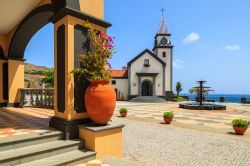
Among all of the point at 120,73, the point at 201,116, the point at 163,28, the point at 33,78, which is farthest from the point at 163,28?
the point at 33,78

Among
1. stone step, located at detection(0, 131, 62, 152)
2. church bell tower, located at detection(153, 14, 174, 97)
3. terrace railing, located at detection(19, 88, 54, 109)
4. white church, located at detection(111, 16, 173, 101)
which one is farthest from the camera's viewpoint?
church bell tower, located at detection(153, 14, 174, 97)

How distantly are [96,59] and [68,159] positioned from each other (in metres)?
2.11

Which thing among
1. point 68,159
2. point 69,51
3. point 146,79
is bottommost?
point 68,159

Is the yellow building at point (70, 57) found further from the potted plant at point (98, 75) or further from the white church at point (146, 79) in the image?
A: the white church at point (146, 79)

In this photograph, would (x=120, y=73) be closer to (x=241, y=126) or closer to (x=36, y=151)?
(x=241, y=126)

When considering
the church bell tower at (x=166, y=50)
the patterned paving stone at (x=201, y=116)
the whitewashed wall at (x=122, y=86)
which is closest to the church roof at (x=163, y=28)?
the church bell tower at (x=166, y=50)

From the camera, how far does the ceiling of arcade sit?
20.2ft

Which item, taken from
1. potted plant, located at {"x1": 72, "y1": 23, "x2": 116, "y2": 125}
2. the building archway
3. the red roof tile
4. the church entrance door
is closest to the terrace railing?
the building archway

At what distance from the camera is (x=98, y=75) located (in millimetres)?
4137

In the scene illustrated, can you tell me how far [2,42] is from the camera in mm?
9367

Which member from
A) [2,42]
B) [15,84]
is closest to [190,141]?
[15,84]

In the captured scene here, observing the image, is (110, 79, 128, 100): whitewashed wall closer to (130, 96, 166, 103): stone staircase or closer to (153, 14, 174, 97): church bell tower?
(130, 96, 166, 103): stone staircase

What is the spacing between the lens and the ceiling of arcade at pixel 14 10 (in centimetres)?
615

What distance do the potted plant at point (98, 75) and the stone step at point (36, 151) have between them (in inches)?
28.0
